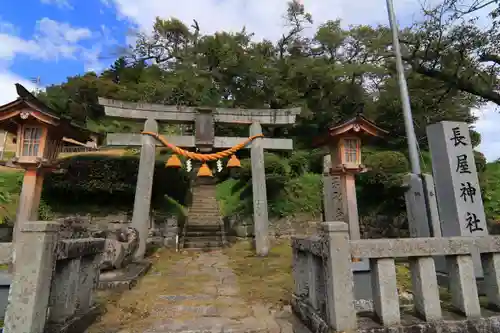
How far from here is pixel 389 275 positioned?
3.04m

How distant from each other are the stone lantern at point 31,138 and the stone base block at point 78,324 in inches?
215

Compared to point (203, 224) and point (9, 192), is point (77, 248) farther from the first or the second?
point (9, 192)

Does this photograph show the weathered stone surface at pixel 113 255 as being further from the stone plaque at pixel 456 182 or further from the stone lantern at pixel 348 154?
the stone plaque at pixel 456 182

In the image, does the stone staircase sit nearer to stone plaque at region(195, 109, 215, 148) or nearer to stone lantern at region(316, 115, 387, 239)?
stone plaque at region(195, 109, 215, 148)

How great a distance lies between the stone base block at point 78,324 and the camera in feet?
10.1

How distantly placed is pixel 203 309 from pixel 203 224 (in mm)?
10485

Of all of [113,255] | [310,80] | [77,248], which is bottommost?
[113,255]

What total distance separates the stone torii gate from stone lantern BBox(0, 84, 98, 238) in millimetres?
1741

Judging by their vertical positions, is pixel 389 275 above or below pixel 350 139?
below

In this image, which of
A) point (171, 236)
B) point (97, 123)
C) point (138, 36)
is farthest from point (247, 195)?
point (138, 36)

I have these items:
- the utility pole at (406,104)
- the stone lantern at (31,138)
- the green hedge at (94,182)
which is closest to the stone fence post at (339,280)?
the utility pole at (406,104)

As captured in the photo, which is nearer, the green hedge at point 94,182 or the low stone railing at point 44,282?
the low stone railing at point 44,282

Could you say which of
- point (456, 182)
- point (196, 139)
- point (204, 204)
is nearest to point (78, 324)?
point (456, 182)

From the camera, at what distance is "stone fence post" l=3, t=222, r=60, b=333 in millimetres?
2662
